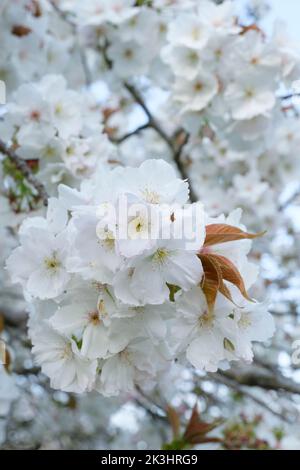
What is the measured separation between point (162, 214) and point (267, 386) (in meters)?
1.42

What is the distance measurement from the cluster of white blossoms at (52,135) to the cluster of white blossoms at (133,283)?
554 millimetres

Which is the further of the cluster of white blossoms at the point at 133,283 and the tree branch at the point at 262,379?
the tree branch at the point at 262,379

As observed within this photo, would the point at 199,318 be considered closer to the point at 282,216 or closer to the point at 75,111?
the point at 75,111

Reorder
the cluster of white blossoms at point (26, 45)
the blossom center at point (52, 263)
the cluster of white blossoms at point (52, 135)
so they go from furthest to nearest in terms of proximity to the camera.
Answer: the cluster of white blossoms at point (26, 45) < the cluster of white blossoms at point (52, 135) < the blossom center at point (52, 263)

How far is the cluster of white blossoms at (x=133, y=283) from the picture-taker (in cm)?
117

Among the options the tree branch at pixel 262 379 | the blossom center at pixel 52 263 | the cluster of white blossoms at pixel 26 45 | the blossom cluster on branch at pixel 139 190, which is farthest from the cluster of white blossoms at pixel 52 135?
the tree branch at pixel 262 379

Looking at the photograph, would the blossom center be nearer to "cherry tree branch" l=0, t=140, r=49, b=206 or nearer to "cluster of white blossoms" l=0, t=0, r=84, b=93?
"cherry tree branch" l=0, t=140, r=49, b=206

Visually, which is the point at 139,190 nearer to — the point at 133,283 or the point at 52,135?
the point at 133,283

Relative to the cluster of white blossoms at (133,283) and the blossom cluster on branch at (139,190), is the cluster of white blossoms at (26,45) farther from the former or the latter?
the cluster of white blossoms at (133,283)

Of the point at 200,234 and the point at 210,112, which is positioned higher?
the point at 200,234

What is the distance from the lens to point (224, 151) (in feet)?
12.4

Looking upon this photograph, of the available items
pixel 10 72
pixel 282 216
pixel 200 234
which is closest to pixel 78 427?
pixel 282 216

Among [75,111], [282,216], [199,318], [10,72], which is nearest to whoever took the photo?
[199,318]

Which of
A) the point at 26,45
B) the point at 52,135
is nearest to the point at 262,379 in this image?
the point at 52,135
